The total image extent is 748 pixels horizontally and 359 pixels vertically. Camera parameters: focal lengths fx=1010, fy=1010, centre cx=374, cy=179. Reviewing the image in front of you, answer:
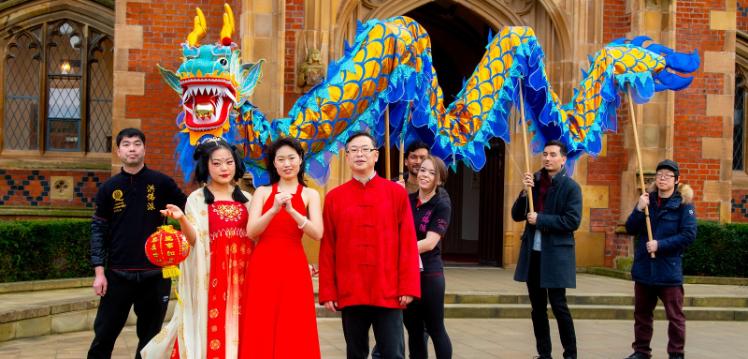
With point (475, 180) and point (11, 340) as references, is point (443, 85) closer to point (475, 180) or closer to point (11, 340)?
point (475, 180)

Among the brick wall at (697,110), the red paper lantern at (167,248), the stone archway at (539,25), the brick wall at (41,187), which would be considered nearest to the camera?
the red paper lantern at (167,248)

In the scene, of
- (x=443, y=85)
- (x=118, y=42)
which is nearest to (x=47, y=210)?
(x=118, y=42)

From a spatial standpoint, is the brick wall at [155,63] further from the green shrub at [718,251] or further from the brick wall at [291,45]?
the green shrub at [718,251]

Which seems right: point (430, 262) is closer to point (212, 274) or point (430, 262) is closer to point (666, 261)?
point (212, 274)

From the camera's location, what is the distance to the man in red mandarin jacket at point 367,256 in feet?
19.2

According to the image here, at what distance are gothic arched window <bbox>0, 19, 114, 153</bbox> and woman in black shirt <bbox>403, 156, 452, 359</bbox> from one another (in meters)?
9.53

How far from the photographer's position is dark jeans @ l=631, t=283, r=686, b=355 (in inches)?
319

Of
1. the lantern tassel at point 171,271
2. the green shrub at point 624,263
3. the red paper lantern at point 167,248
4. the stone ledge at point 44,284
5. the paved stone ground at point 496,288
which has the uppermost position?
the red paper lantern at point 167,248

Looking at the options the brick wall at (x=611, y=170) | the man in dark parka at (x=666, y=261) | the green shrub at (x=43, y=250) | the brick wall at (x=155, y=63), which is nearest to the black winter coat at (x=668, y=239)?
the man in dark parka at (x=666, y=261)

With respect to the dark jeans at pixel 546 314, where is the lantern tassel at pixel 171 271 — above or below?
above

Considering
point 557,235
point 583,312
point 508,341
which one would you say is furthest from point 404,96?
point 583,312

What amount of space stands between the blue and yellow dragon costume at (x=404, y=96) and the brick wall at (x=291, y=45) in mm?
5060

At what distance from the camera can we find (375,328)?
19.7 ft

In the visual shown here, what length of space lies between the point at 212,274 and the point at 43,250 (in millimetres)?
5925
